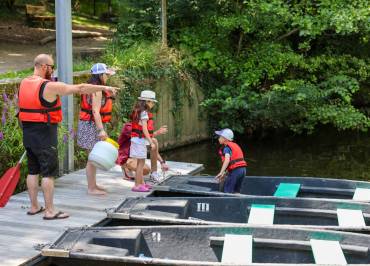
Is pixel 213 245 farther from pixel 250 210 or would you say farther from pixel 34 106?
pixel 34 106

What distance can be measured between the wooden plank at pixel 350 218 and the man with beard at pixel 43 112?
2.84m

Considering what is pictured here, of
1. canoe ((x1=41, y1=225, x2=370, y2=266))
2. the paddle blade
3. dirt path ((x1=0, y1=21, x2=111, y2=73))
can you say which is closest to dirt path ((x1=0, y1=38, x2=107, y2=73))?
dirt path ((x1=0, y1=21, x2=111, y2=73))

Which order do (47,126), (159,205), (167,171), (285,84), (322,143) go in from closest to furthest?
(47,126)
(159,205)
(167,171)
(285,84)
(322,143)

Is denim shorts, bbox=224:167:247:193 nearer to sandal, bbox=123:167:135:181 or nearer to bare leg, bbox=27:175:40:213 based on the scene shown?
sandal, bbox=123:167:135:181

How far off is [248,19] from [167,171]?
6220 millimetres

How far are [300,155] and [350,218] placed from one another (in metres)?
7.94

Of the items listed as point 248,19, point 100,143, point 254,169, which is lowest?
point 254,169

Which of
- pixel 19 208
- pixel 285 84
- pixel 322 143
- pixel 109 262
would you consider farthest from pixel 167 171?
pixel 322 143

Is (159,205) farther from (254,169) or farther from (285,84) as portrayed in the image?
(285,84)

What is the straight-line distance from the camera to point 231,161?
8.00m

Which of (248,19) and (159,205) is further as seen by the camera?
(248,19)

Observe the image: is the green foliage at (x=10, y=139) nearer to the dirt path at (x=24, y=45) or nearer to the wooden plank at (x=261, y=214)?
the wooden plank at (x=261, y=214)

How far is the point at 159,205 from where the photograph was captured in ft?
23.6

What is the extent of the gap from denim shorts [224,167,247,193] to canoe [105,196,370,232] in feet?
2.12
